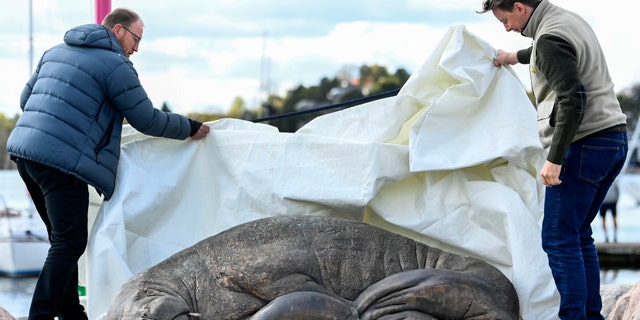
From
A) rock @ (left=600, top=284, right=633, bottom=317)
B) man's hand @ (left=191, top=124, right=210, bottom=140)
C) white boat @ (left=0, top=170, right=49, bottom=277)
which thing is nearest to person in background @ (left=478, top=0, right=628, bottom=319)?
rock @ (left=600, top=284, right=633, bottom=317)

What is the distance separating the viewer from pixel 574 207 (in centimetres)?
466

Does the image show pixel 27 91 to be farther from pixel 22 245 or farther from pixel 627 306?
pixel 22 245

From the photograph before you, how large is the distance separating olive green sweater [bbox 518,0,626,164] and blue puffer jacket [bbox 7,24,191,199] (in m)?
2.09

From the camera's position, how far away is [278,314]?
457 cm

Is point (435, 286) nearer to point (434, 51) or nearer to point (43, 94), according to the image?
point (434, 51)

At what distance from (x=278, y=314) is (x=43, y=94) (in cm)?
183

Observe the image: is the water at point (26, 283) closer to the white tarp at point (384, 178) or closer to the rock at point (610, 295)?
the rock at point (610, 295)

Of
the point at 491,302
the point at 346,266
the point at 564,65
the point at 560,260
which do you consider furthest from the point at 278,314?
the point at 564,65

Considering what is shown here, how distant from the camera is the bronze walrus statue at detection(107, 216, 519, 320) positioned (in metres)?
4.67

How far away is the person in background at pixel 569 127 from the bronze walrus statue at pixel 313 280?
44 cm

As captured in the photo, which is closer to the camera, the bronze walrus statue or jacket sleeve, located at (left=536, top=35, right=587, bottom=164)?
jacket sleeve, located at (left=536, top=35, right=587, bottom=164)

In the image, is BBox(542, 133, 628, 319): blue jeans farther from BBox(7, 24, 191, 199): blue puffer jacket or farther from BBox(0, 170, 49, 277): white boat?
BBox(0, 170, 49, 277): white boat

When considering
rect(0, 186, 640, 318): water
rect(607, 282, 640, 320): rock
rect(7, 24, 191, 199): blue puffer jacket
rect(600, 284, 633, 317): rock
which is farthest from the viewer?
rect(0, 186, 640, 318): water

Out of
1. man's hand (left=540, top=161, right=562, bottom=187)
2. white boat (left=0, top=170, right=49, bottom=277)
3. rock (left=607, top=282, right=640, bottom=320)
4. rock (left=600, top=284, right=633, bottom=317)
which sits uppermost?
man's hand (left=540, top=161, right=562, bottom=187)
